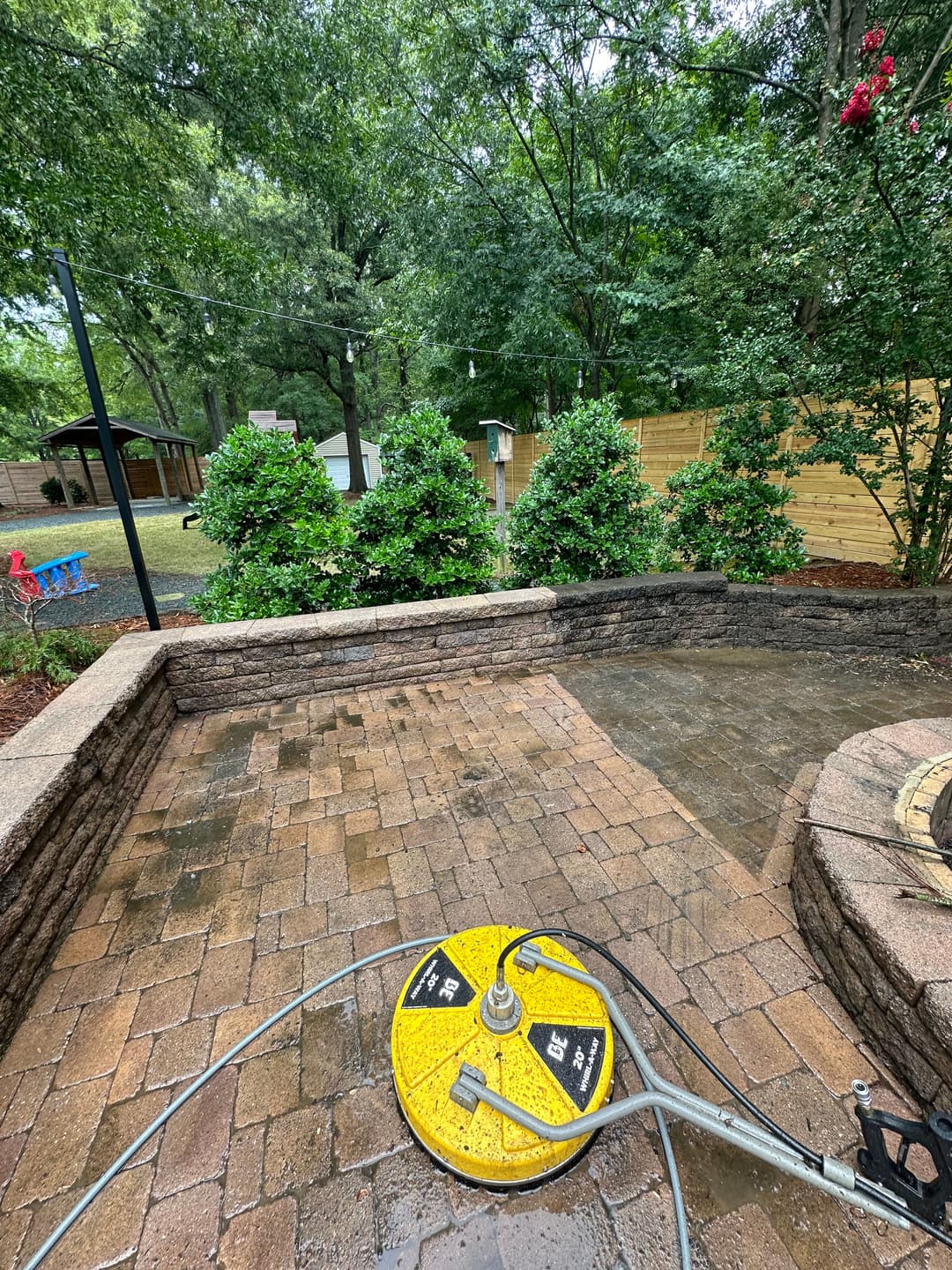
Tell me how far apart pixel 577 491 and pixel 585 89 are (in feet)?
28.5

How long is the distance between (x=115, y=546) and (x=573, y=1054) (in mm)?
12020

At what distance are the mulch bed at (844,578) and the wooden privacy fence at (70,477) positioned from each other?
2120cm

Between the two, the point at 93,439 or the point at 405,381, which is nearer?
the point at 93,439

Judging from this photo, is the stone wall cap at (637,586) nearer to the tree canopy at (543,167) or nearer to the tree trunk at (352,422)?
the tree canopy at (543,167)

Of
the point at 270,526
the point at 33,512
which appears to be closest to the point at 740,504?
the point at 270,526

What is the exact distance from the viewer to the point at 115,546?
33.6ft

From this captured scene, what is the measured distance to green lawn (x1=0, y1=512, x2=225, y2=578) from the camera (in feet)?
28.3

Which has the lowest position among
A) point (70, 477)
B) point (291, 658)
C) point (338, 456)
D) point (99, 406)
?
point (291, 658)

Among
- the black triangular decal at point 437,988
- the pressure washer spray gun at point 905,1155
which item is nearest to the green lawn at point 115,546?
the black triangular decal at point 437,988

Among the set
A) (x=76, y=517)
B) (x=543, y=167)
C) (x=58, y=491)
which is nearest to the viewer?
(x=543, y=167)

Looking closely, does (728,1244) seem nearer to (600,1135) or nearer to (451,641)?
(600,1135)

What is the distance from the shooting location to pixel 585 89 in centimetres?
836

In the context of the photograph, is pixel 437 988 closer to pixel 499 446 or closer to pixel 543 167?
pixel 499 446

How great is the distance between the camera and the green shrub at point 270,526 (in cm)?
379
